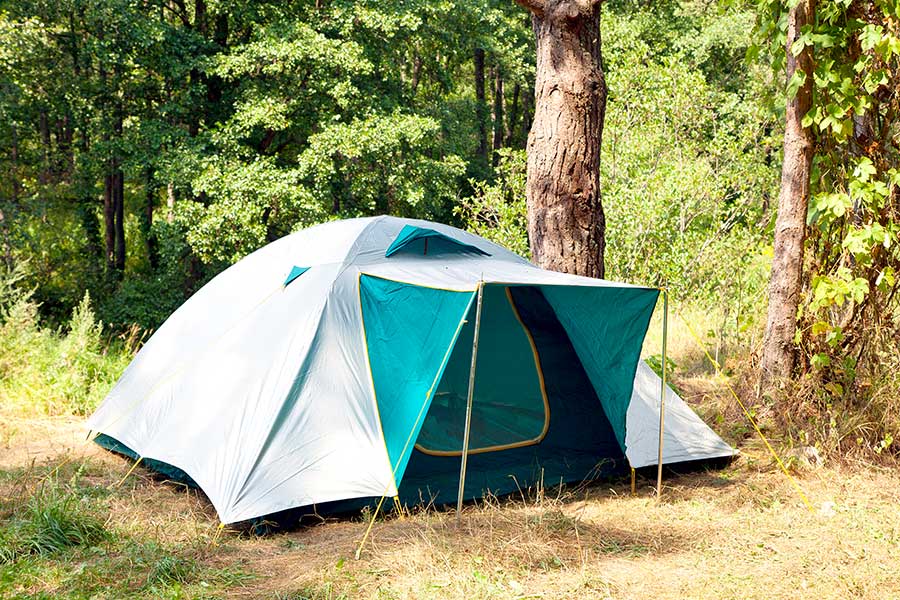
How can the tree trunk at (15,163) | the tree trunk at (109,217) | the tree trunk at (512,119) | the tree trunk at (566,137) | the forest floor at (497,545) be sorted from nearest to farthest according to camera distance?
1. the forest floor at (497,545)
2. the tree trunk at (566,137)
3. the tree trunk at (15,163)
4. the tree trunk at (109,217)
5. the tree trunk at (512,119)

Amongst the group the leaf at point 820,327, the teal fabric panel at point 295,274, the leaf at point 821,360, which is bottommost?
the leaf at point 821,360

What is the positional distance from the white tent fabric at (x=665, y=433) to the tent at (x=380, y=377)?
0.03 metres

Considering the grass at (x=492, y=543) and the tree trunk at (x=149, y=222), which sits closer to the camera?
the grass at (x=492, y=543)

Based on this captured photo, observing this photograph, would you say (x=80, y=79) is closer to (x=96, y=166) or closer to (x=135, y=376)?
(x=96, y=166)

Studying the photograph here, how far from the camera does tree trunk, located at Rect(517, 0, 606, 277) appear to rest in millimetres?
5664

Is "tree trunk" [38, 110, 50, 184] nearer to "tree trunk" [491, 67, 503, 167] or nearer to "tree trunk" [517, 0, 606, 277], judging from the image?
"tree trunk" [491, 67, 503, 167]

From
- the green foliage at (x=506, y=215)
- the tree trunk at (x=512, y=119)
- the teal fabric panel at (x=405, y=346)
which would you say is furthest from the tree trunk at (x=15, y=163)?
the tree trunk at (x=512, y=119)

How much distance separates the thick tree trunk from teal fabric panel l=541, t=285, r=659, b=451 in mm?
1224

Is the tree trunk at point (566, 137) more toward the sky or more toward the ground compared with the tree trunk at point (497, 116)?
more toward the ground

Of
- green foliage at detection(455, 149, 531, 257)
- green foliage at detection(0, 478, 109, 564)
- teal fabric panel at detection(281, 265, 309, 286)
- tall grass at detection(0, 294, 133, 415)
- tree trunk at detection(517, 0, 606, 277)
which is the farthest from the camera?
green foliage at detection(455, 149, 531, 257)

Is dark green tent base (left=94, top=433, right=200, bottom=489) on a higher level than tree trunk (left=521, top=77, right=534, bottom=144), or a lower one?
lower

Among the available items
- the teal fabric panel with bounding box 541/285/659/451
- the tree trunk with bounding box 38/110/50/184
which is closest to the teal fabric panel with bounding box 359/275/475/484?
the teal fabric panel with bounding box 541/285/659/451

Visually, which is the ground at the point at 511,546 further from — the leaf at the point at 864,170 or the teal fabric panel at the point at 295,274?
the leaf at the point at 864,170

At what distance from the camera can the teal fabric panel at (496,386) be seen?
201 inches
